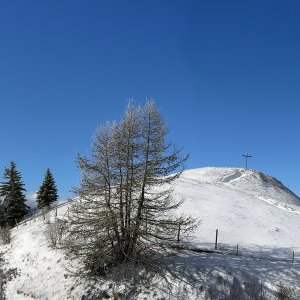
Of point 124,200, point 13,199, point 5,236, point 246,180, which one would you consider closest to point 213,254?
point 124,200

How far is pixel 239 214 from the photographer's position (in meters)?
48.8

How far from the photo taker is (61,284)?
27.4 metres

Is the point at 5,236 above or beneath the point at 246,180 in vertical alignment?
beneath

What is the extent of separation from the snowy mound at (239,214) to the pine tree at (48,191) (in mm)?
16803

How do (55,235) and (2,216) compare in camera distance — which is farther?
(2,216)

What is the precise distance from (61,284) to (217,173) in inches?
2320

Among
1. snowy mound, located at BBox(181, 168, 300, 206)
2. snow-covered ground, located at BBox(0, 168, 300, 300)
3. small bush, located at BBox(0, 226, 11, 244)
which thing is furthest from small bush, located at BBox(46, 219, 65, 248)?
snowy mound, located at BBox(181, 168, 300, 206)

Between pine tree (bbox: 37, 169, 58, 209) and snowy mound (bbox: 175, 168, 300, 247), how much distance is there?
16.8 m

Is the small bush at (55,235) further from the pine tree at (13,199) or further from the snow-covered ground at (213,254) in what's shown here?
the pine tree at (13,199)

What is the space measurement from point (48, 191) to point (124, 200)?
3468 cm

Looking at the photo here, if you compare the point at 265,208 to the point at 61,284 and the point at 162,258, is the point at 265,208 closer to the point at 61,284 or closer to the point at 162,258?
the point at 162,258

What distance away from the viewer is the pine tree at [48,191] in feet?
202

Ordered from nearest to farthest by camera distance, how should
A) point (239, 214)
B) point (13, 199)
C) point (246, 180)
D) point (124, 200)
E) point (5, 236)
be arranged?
point (124, 200), point (5, 236), point (239, 214), point (13, 199), point (246, 180)

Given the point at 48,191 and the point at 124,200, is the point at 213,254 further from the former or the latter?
the point at 48,191
